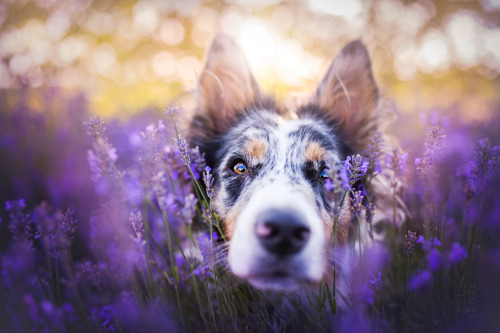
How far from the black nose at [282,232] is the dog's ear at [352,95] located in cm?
176

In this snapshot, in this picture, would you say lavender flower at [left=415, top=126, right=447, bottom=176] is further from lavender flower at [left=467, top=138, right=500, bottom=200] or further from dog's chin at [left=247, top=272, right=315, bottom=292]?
dog's chin at [left=247, top=272, right=315, bottom=292]

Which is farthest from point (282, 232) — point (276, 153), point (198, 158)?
point (276, 153)

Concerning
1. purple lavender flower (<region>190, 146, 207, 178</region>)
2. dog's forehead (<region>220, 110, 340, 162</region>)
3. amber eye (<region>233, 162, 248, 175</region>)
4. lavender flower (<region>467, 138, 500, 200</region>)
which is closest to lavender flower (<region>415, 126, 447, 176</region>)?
lavender flower (<region>467, 138, 500, 200</region>)

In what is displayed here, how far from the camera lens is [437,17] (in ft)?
14.1

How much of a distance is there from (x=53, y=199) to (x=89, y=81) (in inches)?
110

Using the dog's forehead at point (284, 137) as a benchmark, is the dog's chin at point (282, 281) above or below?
below

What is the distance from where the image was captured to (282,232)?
6.10ft

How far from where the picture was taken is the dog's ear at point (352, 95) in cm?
319

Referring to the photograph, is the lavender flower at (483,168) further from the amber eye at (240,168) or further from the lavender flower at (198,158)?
the lavender flower at (198,158)

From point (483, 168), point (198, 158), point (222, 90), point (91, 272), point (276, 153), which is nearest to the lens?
point (483, 168)

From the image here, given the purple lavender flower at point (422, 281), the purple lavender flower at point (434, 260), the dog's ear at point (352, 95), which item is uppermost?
the dog's ear at point (352, 95)

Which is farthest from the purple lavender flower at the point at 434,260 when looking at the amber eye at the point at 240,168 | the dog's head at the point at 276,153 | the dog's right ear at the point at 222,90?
the dog's right ear at the point at 222,90

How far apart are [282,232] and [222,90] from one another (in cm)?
201

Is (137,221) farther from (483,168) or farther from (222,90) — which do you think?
(483,168)
